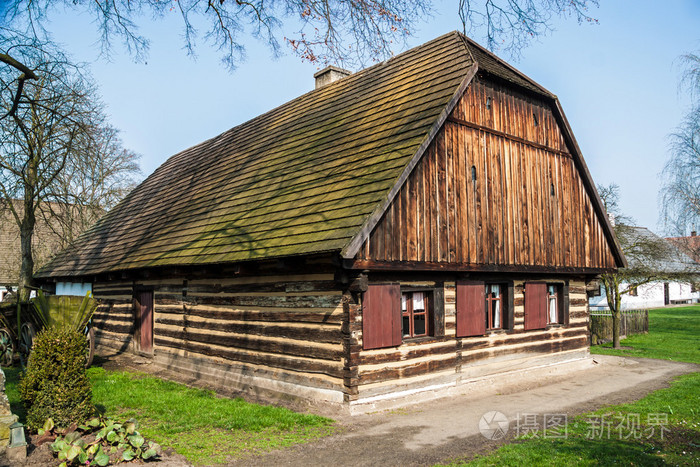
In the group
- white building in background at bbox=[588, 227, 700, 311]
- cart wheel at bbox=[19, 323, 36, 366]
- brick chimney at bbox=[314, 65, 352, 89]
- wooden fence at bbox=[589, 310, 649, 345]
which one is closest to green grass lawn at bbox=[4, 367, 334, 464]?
cart wheel at bbox=[19, 323, 36, 366]

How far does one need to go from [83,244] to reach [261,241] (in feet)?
42.8

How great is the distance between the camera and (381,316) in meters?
8.89

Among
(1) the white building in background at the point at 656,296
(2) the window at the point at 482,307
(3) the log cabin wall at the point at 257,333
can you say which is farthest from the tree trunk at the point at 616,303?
(1) the white building in background at the point at 656,296

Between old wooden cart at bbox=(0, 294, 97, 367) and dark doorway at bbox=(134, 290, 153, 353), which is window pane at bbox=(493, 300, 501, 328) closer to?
old wooden cart at bbox=(0, 294, 97, 367)

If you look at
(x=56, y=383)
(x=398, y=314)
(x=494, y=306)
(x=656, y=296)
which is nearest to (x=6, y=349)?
(x=56, y=383)

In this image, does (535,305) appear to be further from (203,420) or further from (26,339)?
(26,339)

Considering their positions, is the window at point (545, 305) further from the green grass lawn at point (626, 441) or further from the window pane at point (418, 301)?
the window pane at point (418, 301)

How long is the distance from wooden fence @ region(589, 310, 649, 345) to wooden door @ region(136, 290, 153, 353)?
1543 cm

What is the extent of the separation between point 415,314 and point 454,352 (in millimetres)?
1230

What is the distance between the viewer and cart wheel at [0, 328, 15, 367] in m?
13.0

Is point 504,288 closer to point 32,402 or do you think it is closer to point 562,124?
point 562,124

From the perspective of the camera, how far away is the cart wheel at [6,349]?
1301 cm

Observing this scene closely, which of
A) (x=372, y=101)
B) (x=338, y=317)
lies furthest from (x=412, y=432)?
(x=372, y=101)

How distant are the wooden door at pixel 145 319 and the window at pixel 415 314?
7578 millimetres
